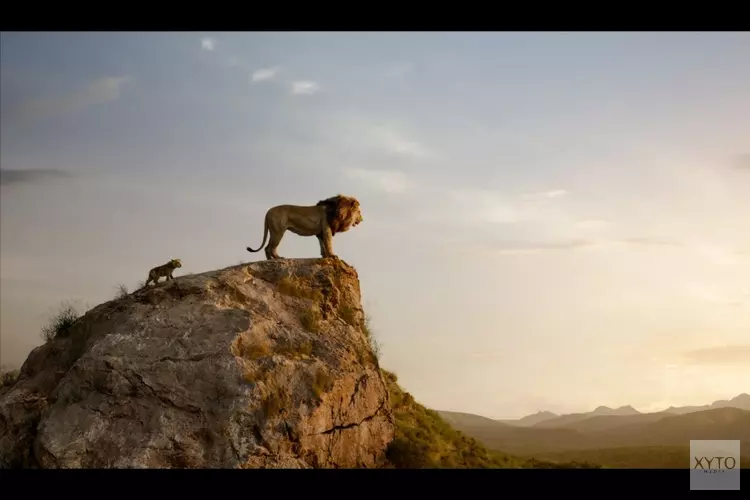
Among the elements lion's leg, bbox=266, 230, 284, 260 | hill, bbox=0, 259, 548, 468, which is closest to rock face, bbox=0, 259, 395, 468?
hill, bbox=0, 259, 548, 468

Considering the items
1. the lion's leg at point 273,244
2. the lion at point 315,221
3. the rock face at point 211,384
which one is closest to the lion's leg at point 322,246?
the lion at point 315,221

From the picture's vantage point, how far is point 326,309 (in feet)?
54.4

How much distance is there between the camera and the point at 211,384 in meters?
13.8

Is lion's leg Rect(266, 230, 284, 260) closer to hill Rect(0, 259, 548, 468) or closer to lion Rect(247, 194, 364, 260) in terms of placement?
lion Rect(247, 194, 364, 260)

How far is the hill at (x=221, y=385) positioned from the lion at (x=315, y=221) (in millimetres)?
517

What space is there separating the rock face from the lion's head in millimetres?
1201

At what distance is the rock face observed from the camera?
13258 millimetres

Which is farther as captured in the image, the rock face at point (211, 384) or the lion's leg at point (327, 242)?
the lion's leg at point (327, 242)

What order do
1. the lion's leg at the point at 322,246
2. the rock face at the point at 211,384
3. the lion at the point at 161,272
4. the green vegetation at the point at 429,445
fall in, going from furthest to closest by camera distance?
the lion's leg at the point at 322,246 < the lion at the point at 161,272 < the green vegetation at the point at 429,445 < the rock face at the point at 211,384

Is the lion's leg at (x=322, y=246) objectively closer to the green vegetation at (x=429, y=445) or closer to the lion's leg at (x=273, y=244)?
the lion's leg at (x=273, y=244)

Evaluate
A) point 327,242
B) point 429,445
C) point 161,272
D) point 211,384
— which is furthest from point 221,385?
point 429,445

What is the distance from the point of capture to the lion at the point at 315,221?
17.0 meters
